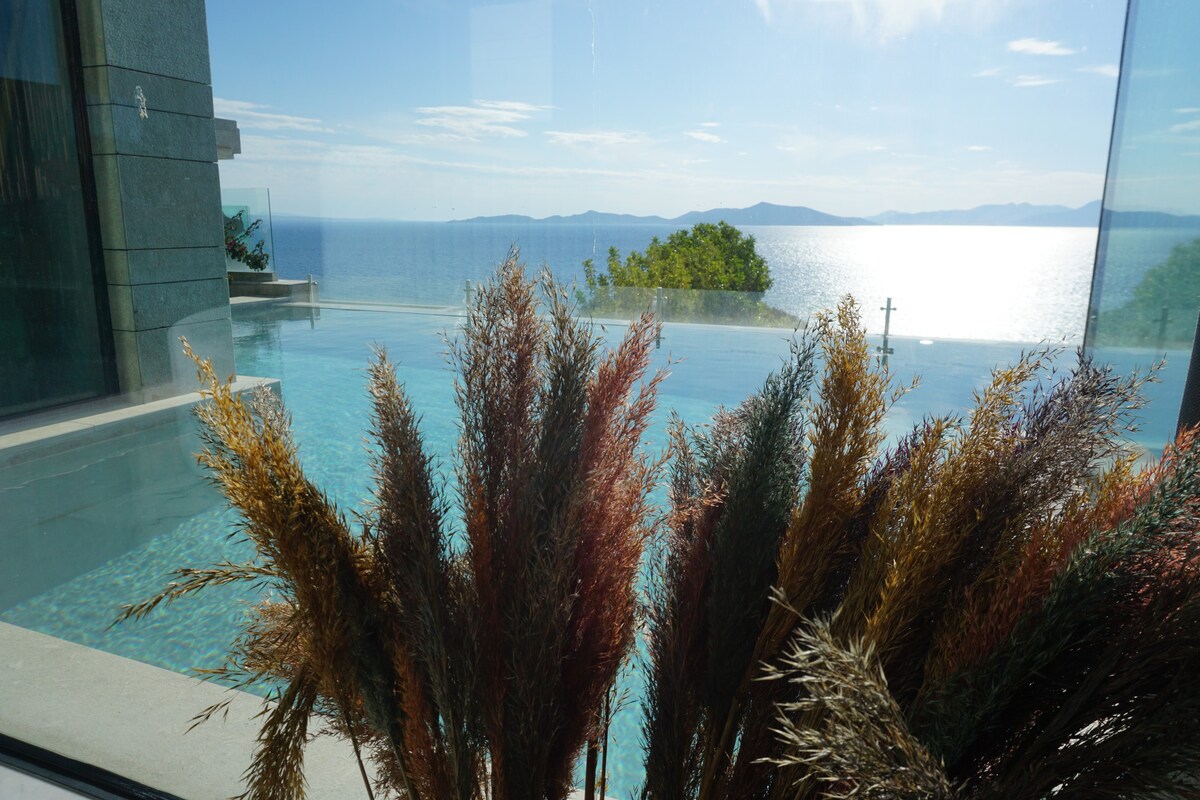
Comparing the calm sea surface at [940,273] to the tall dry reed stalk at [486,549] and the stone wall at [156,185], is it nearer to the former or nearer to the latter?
the tall dry reed stalk at [486,549]

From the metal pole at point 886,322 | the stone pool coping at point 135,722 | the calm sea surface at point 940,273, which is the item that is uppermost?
the calm sea surface at point 940,273

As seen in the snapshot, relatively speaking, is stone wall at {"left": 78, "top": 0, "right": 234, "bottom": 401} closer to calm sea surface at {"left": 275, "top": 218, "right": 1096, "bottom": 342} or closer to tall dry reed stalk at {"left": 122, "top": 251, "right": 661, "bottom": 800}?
calm sea surface at {"left": 275, "top": 218, "right": 1096, "bottom": 342}

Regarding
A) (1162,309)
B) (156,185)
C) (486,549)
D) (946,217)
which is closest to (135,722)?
(156,185)

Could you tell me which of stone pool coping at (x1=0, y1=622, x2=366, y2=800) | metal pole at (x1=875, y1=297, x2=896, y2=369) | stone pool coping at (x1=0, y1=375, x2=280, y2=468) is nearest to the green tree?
metal pole at (x1=875, y1=297, x2=896, y2=369)

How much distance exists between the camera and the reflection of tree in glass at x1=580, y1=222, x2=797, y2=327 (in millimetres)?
1584

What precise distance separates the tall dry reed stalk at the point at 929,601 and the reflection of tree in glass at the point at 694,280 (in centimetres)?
67

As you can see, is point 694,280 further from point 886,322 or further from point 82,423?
point 82,423

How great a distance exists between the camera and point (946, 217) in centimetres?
139

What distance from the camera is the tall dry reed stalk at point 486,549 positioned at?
2.68 feet

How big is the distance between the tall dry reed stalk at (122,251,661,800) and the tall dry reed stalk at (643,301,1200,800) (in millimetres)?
106

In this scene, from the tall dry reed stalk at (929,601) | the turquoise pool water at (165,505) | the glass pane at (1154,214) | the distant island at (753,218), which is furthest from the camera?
the turquoise pool water at (165,505)

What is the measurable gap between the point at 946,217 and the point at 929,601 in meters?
0.88

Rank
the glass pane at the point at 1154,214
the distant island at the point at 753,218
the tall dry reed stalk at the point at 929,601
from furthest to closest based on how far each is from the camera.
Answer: the distant island at the point at 753,218, the glass pane at the point at 1154,214, the tall dry reed stalk at the point at 929,601

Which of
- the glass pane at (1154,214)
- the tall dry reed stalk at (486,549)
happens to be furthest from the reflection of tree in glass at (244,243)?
the glass pane at (1154,214)
